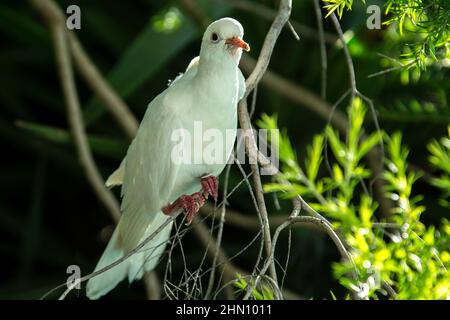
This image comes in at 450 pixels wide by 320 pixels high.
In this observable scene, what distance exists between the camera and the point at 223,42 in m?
1.52

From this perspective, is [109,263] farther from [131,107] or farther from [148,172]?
[131,107]

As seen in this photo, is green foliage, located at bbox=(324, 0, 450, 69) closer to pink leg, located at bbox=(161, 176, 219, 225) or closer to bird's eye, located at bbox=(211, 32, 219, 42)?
bird's eye, located at bbox=(211, 32, 219, 42)

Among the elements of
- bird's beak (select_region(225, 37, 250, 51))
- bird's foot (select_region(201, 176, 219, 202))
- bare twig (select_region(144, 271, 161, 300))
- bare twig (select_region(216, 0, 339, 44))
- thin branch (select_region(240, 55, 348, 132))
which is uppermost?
bare twig (select_region(216, 0, 339, 44))

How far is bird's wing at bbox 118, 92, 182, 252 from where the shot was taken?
158 centimetres

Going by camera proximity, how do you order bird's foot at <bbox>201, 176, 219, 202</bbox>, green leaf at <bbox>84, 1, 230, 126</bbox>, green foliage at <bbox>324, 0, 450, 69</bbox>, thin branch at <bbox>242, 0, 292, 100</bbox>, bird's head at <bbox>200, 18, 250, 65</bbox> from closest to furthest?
green foliage at <bbox>324, 0, 450, 69</bbox> → thin branch at <bbox>242, 0, 292, 100</bbox> → bird's head at <bbox>200, 18, 250, 65</bbox> → bird's foot at <bbox>201, 176, 219, 202</bbox> → green leaf at <bbox>84, 1, 230, 126</bbox>

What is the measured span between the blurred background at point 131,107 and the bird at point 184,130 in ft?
1.94

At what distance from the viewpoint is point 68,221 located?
10.5ft

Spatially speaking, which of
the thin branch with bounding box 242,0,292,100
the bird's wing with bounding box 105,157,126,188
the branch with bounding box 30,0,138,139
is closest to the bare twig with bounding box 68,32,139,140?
the branch with bounding box 30,0,138,139

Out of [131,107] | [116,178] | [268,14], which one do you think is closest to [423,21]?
[116,178]

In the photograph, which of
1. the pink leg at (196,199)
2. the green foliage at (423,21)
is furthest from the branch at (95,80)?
the green foliage at (423,21)

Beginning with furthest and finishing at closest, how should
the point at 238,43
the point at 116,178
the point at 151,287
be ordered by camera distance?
1. the point at 151,287
2. the point at 116,178
3. the point at 238,43

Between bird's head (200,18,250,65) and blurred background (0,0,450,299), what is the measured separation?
672 millimetres

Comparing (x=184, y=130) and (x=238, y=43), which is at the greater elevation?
(x=238, y=43)

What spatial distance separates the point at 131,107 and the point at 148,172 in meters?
1.45
